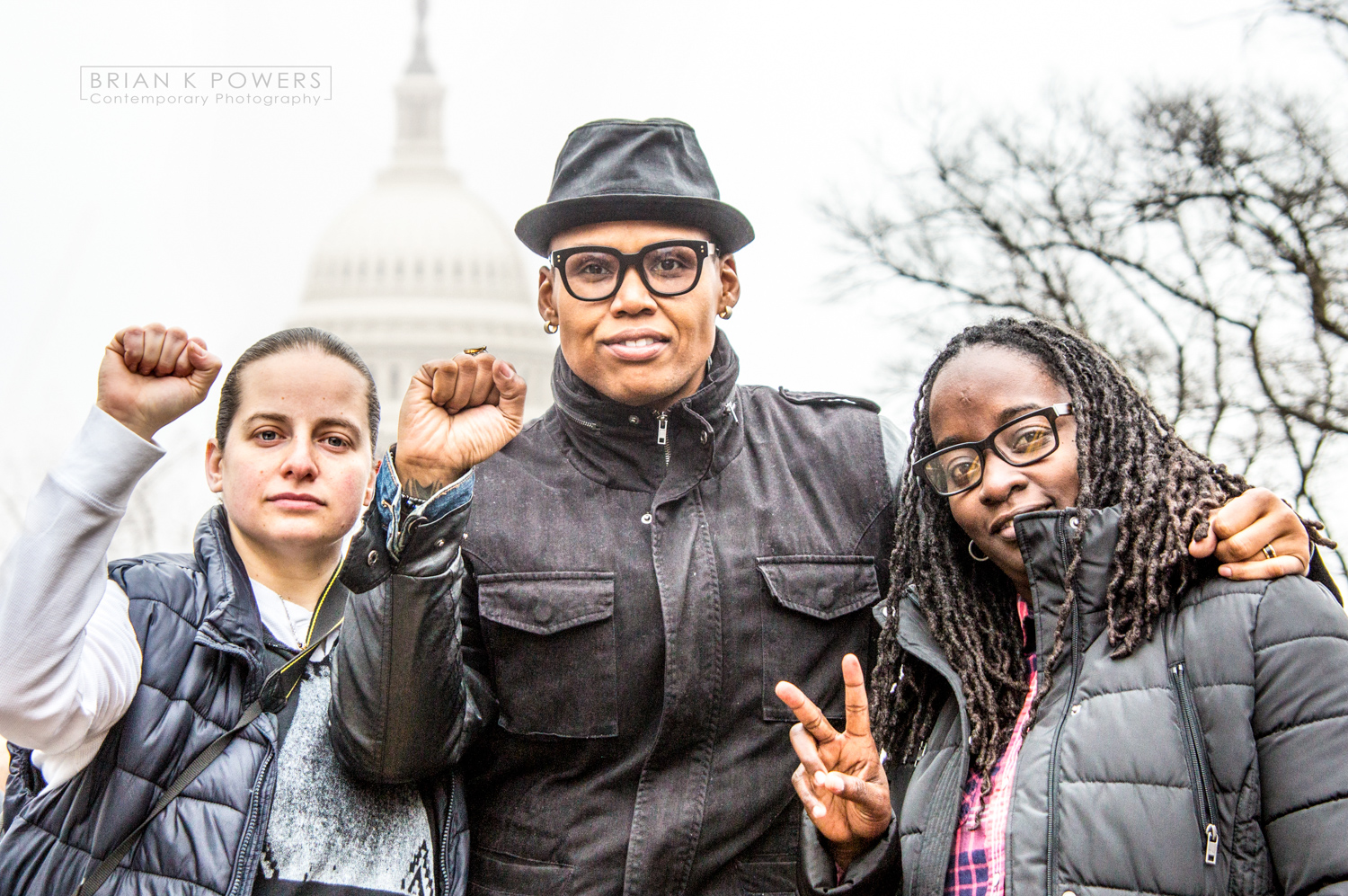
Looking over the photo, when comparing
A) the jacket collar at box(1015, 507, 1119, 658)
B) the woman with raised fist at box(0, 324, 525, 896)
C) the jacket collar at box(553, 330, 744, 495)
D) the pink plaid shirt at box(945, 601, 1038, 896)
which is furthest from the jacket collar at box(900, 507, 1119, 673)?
the woman with raised fist at box(0, 324, 525, 896)

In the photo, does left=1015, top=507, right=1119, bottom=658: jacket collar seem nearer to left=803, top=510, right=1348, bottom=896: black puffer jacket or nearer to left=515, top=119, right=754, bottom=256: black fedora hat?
left=803, top=510, right=1348, bottom=896: black puffer jacket

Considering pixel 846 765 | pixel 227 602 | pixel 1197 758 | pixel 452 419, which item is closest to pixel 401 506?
pixel 452 419

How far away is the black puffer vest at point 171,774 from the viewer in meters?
2.53

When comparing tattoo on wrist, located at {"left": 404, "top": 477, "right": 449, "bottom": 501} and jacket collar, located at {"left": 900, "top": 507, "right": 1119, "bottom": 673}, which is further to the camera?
tattoo on wrist, located at {"left": 404, "top": 477, "right": 449, "bottom": 501}

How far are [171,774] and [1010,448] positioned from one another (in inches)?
67.4

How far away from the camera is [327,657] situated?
9.78 ft

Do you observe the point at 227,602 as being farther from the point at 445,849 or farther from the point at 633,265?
the point at 633,265

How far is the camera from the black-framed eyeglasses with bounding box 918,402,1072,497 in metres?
2.64

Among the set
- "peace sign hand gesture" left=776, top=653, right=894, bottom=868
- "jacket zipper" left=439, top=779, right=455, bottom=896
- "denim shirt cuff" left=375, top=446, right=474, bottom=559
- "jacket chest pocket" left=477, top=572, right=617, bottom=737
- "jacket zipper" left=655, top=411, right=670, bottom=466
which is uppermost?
"jacket zipper" left=655, top=411, right=670, bottom=466

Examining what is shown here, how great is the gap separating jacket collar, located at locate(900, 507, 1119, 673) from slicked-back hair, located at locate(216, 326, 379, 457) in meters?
1.47

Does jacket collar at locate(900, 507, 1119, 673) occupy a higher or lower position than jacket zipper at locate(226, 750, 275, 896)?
higher

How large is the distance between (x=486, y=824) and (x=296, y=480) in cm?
88

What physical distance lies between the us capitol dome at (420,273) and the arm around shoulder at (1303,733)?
53.1 meters

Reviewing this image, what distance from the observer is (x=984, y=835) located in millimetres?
2482
